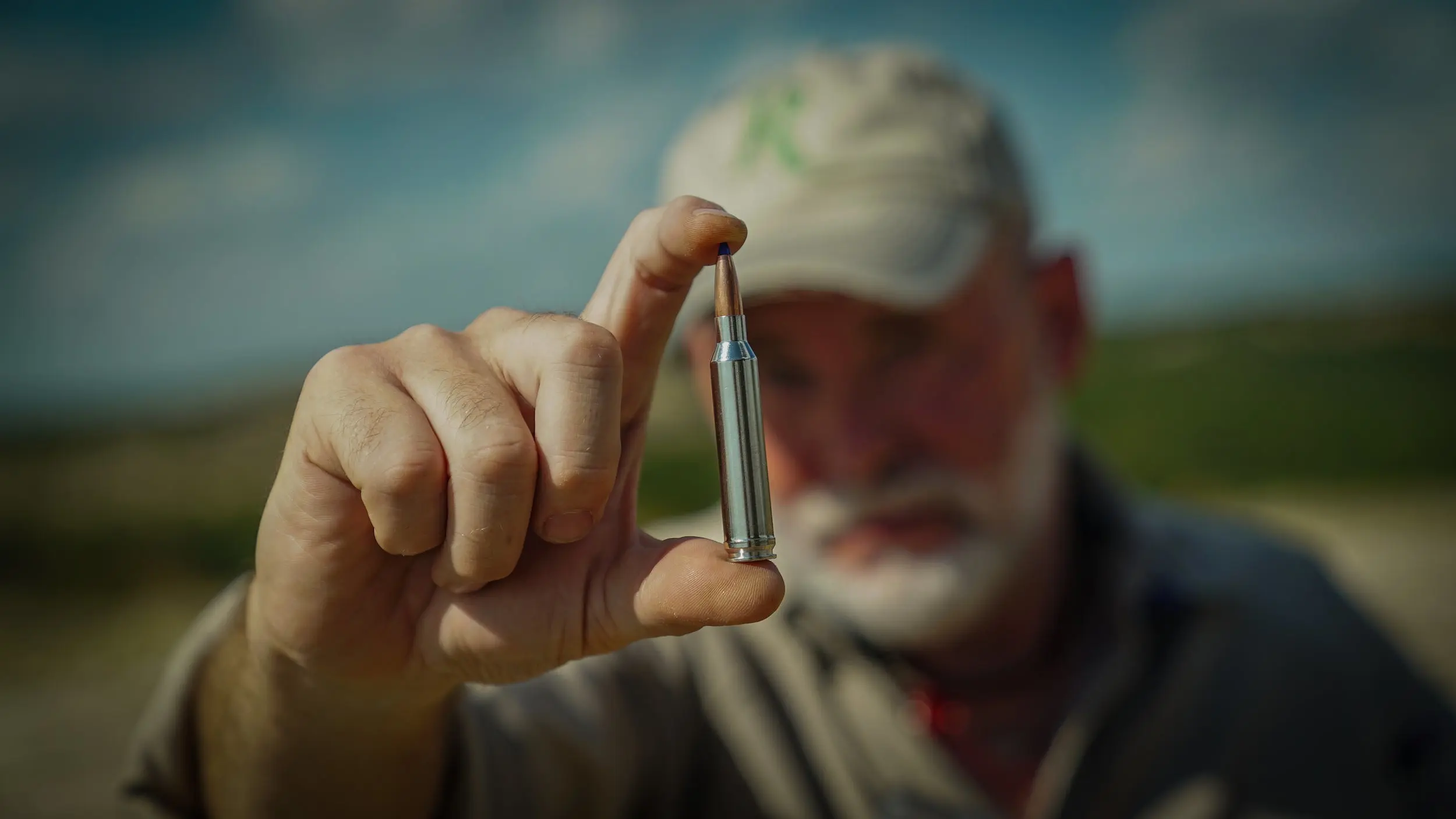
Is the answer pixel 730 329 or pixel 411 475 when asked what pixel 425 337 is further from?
pixel 730 329

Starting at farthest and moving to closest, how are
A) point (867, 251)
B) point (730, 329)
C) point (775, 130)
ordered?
point (775, 130) < point (867, 251) < point (730, 329)

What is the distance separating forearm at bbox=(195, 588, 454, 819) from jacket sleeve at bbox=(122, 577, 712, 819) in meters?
0.05

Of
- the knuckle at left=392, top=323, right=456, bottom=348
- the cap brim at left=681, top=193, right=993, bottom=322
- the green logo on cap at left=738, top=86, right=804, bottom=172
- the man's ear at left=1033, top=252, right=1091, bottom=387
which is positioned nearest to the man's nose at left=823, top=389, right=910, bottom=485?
the cap brim at left=681, top=193, right=993, bottom=322

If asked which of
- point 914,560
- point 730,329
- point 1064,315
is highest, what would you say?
point 730,329

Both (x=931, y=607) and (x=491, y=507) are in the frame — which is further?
(x=931, y=607)

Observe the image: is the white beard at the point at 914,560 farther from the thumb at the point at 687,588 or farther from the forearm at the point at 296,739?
the thumb at the point at 687,588

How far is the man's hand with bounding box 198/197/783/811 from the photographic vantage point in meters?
1.33

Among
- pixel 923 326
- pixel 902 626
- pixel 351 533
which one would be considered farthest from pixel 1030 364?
pixel 351 533

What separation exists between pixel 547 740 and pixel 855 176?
182 centimetres

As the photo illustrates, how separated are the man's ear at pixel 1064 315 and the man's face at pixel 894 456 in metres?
0.48

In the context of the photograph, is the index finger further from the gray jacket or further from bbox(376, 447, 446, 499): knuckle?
the gray jacket

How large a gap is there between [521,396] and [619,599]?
327 millimetres

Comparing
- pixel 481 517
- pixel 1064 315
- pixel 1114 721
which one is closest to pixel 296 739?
pixel 481 517

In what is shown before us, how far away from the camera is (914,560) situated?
Answer: 9.73ft
